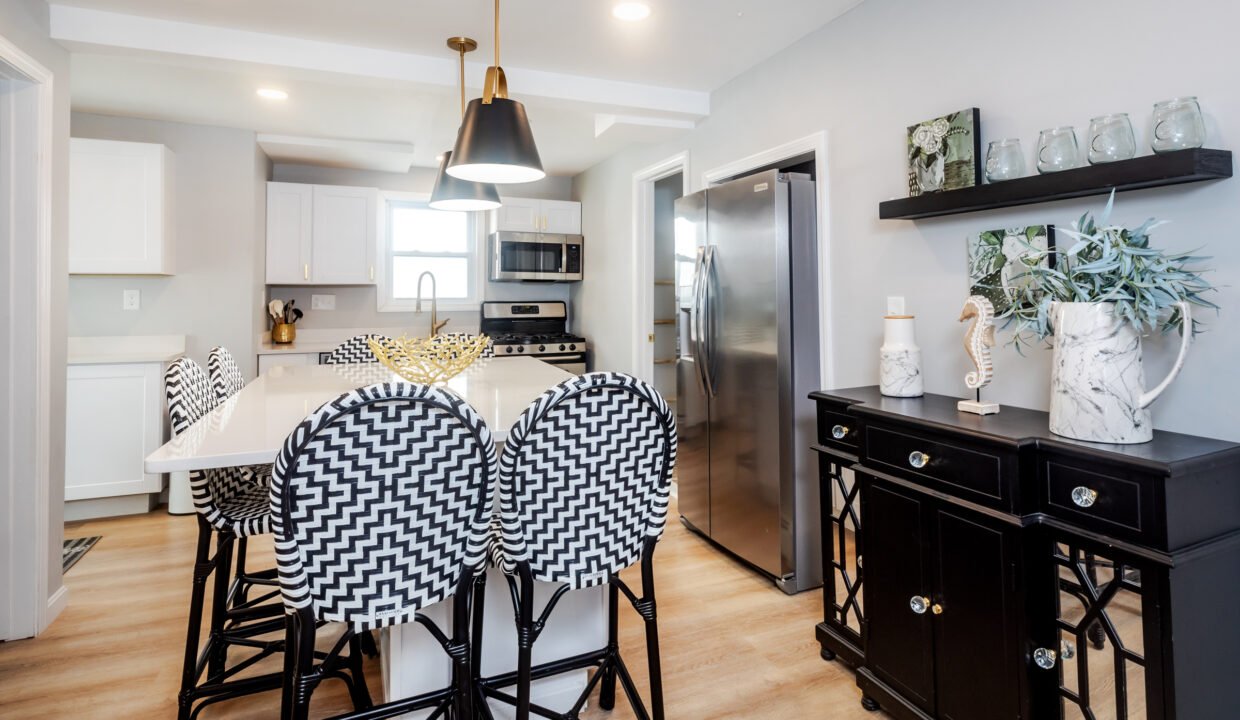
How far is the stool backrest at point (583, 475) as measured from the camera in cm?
140

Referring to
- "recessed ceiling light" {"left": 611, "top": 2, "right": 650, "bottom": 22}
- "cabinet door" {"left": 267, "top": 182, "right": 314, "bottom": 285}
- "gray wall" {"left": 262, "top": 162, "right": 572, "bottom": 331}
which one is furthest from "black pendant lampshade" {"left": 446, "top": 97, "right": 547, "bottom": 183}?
"gray wall" {"left": 262, "top": 162, "right": 572, "bottom": 331}

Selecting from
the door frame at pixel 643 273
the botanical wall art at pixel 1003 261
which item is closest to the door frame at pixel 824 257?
the botanical wall art at pixel 1003 261

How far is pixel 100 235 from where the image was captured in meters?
3.66

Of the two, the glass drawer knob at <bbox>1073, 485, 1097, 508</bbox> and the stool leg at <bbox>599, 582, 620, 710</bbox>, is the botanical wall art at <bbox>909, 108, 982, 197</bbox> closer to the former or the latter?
the glass drawer knob at <bbox>1073, 485, 1097, 508</bbox>

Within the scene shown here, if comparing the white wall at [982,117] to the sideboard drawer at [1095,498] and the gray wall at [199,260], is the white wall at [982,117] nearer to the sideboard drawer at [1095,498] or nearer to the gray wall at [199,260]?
the sideboard drawer at [1095,498]

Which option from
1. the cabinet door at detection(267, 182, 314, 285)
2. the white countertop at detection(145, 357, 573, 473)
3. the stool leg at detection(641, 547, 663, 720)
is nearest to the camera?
the white countertop at detection(145, 357, 573, 473)

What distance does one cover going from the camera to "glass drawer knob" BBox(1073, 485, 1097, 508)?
1341 mm

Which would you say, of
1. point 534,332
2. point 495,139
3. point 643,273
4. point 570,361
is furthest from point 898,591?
point 534,332

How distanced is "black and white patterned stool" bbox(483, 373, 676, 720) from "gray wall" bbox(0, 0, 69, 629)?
2.00 m

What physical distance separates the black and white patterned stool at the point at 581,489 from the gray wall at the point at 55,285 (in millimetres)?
1996

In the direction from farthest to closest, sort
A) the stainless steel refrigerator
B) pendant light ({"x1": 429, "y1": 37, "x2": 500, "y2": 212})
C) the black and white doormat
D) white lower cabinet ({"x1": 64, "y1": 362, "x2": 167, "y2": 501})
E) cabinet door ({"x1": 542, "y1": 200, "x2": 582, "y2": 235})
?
cabinet door ({"x1": 542, "y1": 200, "x2": 582, "y2": 235}), white lower cabinet ({"x1": 64, "y1": 362, "x2": 167, "y2": 501}), the black and white doormat, pendant light ({"x1": 429, "y1": 37, "x2": 500, "y2": 212}), the stainless steel refrigerator

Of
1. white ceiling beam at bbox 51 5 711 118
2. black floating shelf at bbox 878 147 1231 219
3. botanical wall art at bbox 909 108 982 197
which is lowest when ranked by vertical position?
black floating shelf at bbox 878 147 1231 219

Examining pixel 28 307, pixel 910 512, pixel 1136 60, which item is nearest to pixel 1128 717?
pixel 910 512

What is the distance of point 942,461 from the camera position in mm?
1631
